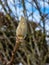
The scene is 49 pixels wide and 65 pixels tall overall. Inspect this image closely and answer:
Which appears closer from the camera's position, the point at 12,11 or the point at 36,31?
the point at 12,11

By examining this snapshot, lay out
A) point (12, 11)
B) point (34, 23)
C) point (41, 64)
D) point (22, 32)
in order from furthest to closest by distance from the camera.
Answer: point (34, 23)
point (12, 11)
point (41, 64)
point (22, 32)

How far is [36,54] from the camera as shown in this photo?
5.12ft

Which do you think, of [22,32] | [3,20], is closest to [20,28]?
[22,32]

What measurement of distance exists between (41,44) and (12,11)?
0.42 metres

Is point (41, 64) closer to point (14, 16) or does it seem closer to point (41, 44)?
point (41, 44)

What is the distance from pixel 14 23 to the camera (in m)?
1.46

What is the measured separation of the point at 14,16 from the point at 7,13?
0.11m

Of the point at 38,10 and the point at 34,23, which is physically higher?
the point at 38,10

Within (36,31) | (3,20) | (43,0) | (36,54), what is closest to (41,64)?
(36,54)

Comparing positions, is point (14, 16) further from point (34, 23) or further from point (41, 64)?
point (41, 64)

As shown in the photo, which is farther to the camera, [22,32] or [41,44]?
[41,44]

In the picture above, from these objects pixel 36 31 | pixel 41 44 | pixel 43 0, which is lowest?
pixel 41 44

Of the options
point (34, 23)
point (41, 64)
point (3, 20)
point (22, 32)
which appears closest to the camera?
point (22, 32)

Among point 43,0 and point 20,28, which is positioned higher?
point 43,0
